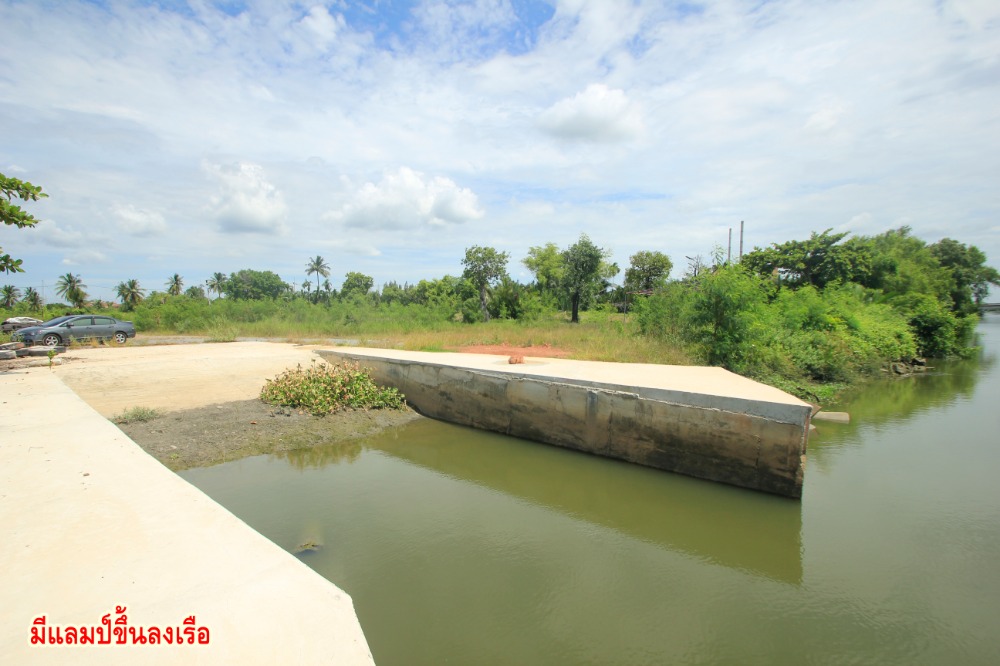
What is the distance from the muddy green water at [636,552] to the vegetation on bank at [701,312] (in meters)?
4.52

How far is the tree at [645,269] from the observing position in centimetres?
4084

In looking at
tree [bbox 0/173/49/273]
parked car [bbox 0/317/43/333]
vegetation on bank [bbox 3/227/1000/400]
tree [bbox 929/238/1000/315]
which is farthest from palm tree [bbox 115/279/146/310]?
tree [bbox 929/238/1000/315]

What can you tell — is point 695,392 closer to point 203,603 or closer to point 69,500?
point 203,603

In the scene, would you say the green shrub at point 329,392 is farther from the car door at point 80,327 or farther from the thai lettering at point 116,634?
the car door at point 80,327

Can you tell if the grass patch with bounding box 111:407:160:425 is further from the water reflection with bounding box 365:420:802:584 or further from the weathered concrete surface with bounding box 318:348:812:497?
the weathered concrete surface with bounding box 318:348:812:497

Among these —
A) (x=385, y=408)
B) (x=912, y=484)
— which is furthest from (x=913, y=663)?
(x=385, y=408)

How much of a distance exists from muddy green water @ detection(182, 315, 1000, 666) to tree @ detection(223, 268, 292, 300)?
220 ft

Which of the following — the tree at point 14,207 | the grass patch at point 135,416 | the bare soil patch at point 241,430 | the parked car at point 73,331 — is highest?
the tree at point 14,207

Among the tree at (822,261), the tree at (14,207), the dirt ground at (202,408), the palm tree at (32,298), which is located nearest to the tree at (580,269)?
the tree at (822,261)

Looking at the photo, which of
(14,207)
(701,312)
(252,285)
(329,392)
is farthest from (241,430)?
(252,285)

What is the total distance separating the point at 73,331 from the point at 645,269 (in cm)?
3761

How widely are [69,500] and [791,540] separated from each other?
235 inches

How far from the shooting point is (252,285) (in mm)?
68812

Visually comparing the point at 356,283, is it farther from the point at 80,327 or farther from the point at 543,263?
the point at 80,327
